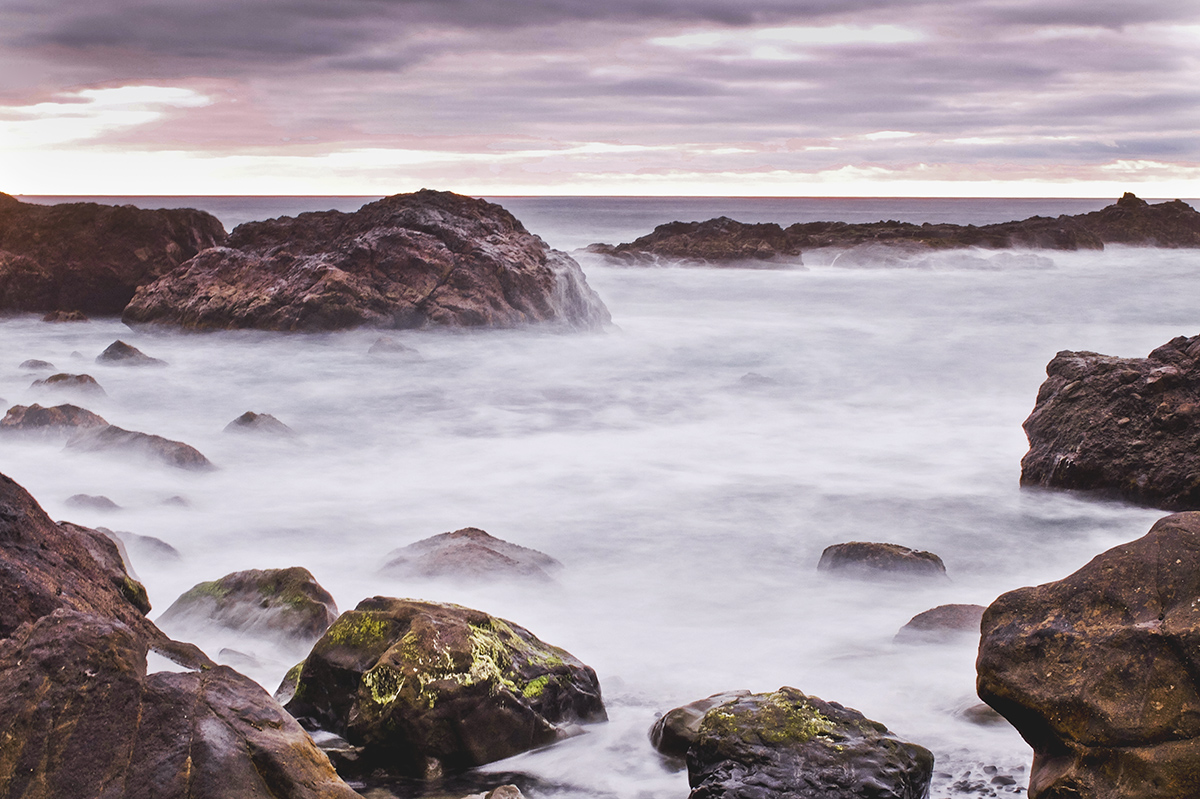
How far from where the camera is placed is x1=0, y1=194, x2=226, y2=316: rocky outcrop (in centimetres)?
1867

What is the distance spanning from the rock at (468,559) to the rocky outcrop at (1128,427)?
166 inches

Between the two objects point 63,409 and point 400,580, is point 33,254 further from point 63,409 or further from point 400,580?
point 400,580

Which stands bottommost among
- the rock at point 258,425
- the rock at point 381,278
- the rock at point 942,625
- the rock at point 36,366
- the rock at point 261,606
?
the rock at point 942,625

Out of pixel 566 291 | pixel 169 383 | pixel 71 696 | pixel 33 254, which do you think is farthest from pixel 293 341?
pixel 71 696

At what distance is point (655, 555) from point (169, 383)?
8544 millimetres

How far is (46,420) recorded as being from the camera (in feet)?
32.1

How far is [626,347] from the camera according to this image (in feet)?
54.9

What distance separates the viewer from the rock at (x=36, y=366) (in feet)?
45.1

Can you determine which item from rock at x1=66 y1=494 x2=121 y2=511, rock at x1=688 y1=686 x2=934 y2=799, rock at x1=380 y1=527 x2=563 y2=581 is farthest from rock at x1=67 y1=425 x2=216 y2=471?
rock at x1=688 y1=686 x2=934 y2=799

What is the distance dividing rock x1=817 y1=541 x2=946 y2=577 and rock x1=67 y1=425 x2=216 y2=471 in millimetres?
5742

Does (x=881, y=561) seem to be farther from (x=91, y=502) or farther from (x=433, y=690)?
(x=91, y=502)

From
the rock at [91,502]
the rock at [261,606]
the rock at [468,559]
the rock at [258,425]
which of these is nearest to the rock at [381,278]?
the rock at [258,425]

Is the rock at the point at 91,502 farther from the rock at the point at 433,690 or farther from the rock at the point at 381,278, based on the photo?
the rock at the point at 381,278

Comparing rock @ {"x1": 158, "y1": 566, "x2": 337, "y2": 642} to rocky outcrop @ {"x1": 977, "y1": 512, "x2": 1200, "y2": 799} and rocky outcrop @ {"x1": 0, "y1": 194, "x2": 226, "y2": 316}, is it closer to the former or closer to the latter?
rocky outcrop @ {"x1": 977, "y1": 512, "x2": 1200, "y2": 799}
